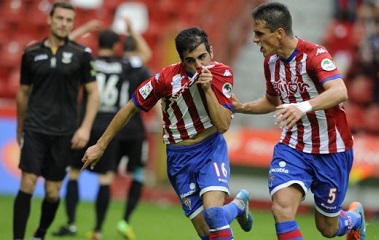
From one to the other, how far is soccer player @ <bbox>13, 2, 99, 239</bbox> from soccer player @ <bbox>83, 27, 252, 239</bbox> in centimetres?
151

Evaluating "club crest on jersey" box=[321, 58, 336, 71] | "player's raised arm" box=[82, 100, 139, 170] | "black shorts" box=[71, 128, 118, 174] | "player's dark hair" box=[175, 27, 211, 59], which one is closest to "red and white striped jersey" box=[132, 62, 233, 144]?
"player's raised arm" box=[82, 100, 139, 170]

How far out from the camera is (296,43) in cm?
713

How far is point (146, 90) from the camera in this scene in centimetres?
707

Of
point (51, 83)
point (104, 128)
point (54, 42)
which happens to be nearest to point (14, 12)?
point (104, 128)

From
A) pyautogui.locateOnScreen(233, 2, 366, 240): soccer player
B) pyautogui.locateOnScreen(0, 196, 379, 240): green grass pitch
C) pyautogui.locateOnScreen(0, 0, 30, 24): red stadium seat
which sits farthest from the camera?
pyautogui.locateOnScreen(0, 0, 30, 24): red stadium seat

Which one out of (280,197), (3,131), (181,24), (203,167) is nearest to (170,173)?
(203,167)

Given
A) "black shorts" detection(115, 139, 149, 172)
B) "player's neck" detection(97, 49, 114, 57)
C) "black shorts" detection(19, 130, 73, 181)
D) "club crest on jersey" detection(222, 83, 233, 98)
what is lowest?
"black shorts" detection(115, 139, 149, 172)

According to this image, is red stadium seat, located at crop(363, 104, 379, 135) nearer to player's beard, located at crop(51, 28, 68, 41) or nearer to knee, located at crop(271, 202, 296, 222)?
player's beard, located at crop(51, 28, 68, 41)

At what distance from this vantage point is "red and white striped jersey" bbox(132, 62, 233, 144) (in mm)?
7062

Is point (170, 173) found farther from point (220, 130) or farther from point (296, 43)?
point (296, 43)

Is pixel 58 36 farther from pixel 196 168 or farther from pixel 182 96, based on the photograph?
pixel 196 168

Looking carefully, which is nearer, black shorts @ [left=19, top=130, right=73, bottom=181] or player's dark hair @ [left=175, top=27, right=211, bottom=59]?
player's dark hair @ [left=175, top=27, right=211, bottom=59]

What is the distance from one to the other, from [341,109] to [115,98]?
3.83 meters

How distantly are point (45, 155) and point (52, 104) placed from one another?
1.64 ft
